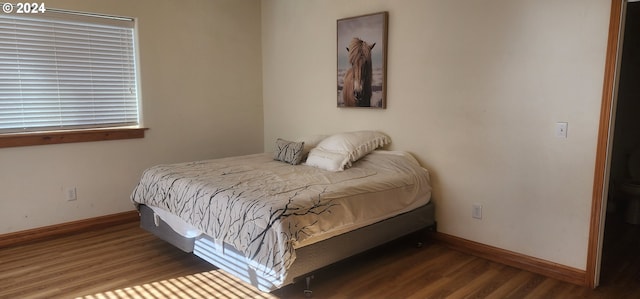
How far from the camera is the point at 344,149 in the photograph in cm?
347

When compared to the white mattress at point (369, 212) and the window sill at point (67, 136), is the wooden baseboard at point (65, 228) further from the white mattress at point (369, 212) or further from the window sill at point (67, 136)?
the white mattress at point (369, 212)

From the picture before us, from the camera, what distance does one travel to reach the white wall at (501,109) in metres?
2.65

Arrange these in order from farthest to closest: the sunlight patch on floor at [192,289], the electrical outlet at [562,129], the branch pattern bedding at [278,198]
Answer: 1. the electrical outlet at [562,129]
2. the sunlight patch on floor at [192,289]
3. the branch pattern bedding at [278,198]

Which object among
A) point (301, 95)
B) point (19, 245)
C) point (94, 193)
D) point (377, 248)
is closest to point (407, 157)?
point (377, 248)

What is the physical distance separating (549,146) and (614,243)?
135 centimetres

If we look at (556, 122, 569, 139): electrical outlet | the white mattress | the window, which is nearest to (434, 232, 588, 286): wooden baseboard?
the white mattress

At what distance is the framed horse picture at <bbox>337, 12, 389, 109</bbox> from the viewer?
362cm

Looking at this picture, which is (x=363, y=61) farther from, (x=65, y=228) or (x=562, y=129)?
(x=65, y=228)

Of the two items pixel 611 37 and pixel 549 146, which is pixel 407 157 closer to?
pixel 549 146

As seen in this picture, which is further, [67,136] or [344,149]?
[67,136]

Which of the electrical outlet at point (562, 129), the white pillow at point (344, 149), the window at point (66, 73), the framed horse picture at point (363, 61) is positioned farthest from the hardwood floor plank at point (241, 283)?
the framed horse picture at point (363, 61)

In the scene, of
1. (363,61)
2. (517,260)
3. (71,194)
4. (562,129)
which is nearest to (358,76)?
(363,61)

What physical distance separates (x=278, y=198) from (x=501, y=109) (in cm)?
170

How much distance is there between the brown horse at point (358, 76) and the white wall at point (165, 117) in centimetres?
139
